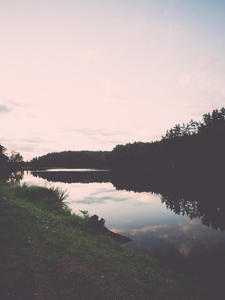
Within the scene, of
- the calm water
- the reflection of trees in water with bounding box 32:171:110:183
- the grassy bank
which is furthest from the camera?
the reflection of trees in water with bounding box 32:171:110:183

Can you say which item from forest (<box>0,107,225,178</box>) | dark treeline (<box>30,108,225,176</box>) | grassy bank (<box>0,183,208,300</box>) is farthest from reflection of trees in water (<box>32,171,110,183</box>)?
grassy bank (<box>0,183,208,300</box>)

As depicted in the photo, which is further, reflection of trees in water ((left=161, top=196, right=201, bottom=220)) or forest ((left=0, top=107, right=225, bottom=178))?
forest ((left=0, top=107, right=225, bottom=178))

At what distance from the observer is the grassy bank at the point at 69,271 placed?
5371 millimetres

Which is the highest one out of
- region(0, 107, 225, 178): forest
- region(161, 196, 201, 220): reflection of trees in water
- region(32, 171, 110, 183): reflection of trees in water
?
region(0, 107, 225, 178): forest

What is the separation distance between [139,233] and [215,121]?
5961 centimetres

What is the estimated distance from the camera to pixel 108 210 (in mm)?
21328

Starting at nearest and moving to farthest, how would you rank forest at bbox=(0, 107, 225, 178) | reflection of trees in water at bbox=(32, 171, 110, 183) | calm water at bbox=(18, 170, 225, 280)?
1. calm water at bbox=(18, 170, 225, 280)
2. reflection of trees in water at bbox=(32, 171, 110, 183)
3. forest at bbox=(0, 107, 225, 178)

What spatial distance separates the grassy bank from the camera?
5.37 metres

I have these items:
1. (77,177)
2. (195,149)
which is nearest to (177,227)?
(77,177)

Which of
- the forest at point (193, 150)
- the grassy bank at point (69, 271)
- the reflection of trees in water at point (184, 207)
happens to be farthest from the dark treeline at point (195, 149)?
the grassy bank at point (69, 271)

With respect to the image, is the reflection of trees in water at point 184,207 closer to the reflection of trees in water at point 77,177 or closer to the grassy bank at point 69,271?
the grassy bank at point 69,271

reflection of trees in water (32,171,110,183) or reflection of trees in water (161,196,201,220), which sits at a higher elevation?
reflection of trees in water (161,196,201,220)

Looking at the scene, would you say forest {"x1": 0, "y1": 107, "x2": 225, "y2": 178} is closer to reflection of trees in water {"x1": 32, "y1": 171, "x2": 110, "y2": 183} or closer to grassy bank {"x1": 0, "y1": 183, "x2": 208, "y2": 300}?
reflection of trees in water {"x1": 32, "y1": 171, "x2": 110, "y2": 183}

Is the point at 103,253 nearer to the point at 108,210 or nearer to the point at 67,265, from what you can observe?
the point at 67,265
